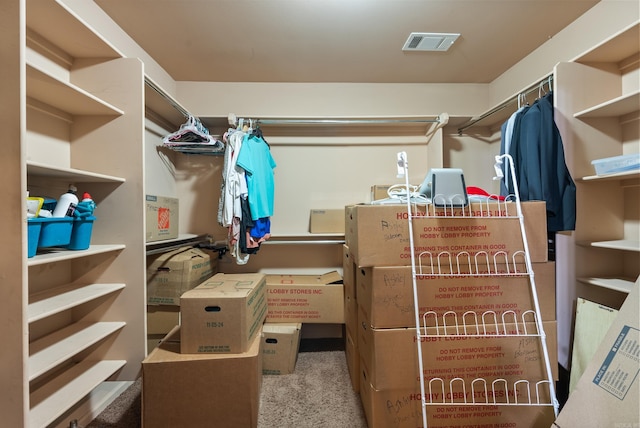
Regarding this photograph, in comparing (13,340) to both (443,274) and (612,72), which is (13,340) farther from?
(612,72)

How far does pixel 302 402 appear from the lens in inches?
60.7

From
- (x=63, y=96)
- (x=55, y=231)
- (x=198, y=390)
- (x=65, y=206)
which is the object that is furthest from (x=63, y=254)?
(x=198, y=390)

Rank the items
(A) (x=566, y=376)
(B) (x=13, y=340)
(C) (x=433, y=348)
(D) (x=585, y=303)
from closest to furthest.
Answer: (B) (x=13, y=340) → (C) (x=433, y=348) → (D) (x=585, y=303) → (A) (x=566, y=376)

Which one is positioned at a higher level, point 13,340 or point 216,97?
point 216,97

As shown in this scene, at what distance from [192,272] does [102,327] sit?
1.79ft

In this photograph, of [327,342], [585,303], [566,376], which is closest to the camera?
[585,303]

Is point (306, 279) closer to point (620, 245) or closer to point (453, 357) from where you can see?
point (453, 357)

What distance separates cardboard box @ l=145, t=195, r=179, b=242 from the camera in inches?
67.9

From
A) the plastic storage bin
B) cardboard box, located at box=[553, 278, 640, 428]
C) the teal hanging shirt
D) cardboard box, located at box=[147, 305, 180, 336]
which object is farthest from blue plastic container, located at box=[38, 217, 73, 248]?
the plastic storage bin

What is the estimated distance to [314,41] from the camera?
186cm

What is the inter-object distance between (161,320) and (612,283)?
8.98 ft

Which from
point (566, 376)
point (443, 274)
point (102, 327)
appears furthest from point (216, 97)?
point (566, 376)

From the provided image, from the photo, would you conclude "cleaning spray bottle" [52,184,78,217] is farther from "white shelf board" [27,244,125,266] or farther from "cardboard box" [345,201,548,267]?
"cardboard box" [345,201,548,267]

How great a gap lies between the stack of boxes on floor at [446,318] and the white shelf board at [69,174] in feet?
4.12
